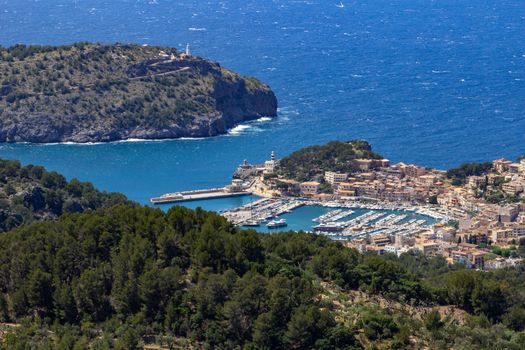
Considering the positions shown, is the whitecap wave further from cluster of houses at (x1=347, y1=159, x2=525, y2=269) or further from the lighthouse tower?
cluster of houses at (x1=347, y1=159, x2=525, y2=269)

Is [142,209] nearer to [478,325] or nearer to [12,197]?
[478,325]

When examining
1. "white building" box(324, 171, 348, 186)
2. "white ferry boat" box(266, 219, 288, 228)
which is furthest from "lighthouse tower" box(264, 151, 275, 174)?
"white ferry boat" box(266, 219, 288, 228)

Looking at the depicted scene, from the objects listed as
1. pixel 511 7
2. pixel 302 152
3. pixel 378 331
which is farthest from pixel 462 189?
pixel 511 7

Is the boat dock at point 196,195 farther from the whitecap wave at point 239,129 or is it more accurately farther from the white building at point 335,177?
the whitecap wave at point 239,129

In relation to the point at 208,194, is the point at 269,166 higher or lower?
higher

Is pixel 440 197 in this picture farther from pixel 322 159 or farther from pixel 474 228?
pixel 322 159

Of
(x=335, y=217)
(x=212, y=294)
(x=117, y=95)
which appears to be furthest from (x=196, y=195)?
(x=212, y=294)

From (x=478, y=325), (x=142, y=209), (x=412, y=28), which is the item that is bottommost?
(x=478, y=325)

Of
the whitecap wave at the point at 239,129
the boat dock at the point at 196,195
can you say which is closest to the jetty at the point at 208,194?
the boat dock at the point at 196,195
